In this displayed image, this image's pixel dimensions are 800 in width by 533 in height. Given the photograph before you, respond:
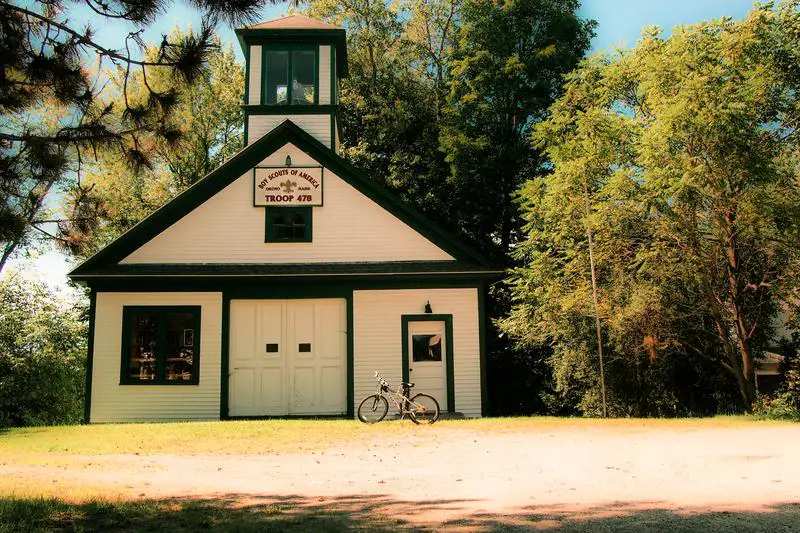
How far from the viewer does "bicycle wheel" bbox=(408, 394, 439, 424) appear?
1310cm

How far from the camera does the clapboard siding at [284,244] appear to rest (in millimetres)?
15797

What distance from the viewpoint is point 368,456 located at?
9109 millimetres

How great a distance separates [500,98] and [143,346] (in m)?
16.1

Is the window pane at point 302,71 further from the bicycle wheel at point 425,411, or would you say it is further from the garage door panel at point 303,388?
the bicycle wheel at point 425,411

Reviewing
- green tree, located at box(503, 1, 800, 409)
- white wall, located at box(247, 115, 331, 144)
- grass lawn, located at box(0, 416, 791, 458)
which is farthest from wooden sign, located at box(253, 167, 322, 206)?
green tree, located at box(503, 1, 800, 409)

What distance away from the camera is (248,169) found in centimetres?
1634

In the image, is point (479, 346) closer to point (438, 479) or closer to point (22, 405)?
point (438, 479)

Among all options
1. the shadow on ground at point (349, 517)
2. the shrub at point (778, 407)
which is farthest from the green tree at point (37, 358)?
the shrub at point (778, 407)

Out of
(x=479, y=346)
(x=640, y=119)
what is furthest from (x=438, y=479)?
(x=640, y=119)

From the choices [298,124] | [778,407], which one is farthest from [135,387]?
[778,407]

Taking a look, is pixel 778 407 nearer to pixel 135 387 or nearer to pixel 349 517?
pixel 349 517

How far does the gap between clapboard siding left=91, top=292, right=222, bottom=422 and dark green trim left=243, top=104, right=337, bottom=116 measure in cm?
547

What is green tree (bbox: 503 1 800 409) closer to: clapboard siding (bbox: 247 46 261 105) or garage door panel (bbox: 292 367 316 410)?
garage door panel (bbox: 292 367 316 410)

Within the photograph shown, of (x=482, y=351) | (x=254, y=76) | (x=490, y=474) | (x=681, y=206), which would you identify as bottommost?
(x=490, y=474)
